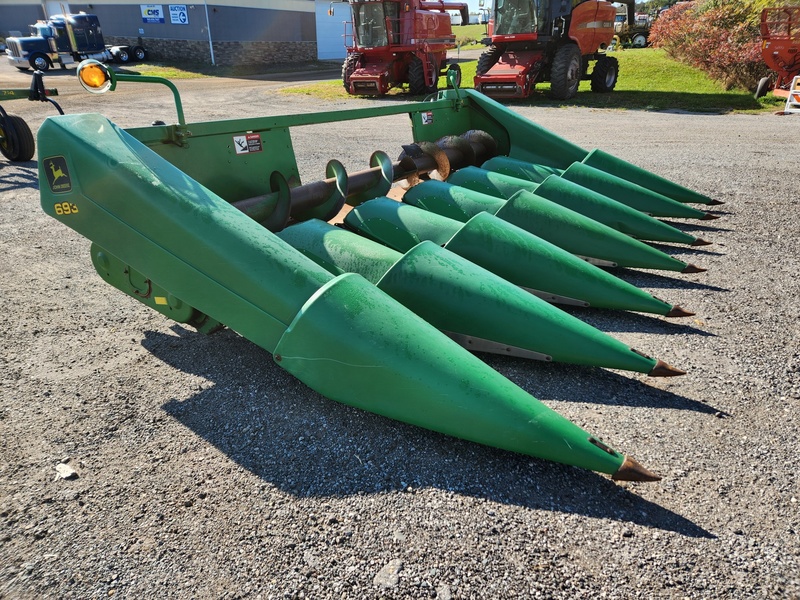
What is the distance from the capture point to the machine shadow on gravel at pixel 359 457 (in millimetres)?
1848

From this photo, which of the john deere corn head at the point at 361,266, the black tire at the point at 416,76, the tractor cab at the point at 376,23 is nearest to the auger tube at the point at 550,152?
the john deere corn head at the point at 361,266

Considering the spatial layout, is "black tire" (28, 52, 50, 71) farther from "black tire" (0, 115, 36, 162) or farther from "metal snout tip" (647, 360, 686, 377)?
"metal snout tip" (647, 360, 686, 377)

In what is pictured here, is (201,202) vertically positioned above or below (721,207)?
above

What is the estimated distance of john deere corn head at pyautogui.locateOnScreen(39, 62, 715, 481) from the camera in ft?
6.43

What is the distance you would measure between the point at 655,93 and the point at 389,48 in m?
7.21

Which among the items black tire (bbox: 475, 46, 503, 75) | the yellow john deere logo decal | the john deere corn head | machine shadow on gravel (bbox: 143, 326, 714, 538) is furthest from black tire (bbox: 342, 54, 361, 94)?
machine shadow on gravel (bbox: 143, 326, 714, 538)

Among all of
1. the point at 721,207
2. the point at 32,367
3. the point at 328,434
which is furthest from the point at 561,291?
the point at 721,207

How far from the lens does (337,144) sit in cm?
891

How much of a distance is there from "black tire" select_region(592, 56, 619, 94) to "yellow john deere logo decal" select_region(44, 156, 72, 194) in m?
14.7

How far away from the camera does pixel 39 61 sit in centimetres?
2178

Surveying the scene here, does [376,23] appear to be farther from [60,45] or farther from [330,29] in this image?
[330,29]

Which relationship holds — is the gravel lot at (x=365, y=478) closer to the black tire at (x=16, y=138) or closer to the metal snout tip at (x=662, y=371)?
the metal snout tip at (x=662, y=371)

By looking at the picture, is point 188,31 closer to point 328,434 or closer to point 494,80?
point 494,80

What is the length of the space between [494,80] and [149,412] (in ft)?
39.9
